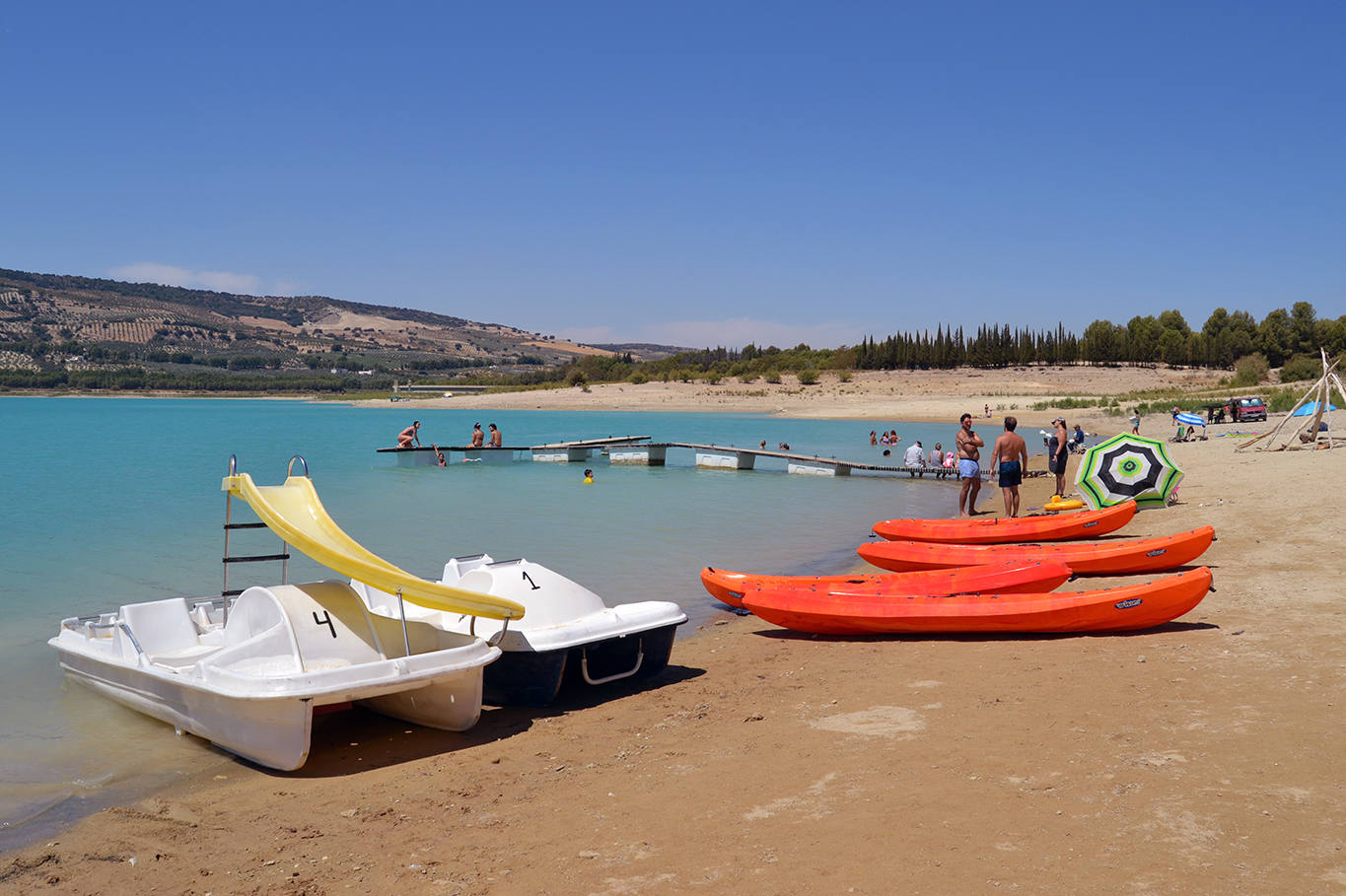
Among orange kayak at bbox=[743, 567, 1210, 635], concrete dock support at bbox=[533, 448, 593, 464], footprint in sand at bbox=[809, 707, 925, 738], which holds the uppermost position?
orange kayak at bbox=[743, 567, 1210, 635]

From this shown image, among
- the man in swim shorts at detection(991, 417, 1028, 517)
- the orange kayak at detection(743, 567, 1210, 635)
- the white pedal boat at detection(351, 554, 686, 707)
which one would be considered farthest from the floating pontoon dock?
the white pedal boat at detection(351, 554, 686, 707)

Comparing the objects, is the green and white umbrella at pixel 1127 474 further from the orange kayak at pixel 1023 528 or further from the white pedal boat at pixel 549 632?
the white pedal boat at pixel 549 632

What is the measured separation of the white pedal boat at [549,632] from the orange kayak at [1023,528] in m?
6.78

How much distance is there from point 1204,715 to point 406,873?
4921 millimetres

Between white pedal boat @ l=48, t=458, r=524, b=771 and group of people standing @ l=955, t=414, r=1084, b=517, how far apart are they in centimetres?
1117

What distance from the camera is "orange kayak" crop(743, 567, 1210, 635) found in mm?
8578

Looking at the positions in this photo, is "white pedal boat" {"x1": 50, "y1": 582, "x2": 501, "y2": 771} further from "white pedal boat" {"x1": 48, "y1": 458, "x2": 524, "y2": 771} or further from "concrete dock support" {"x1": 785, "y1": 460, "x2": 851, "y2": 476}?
"concrete dock support" {"x1": 785, "y1": 460, "x2": 851, "y2": 476}

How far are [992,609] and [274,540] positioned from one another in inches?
652

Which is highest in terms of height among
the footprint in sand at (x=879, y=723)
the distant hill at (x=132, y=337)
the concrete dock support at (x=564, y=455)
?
the distant hill at (x=132, y=337)

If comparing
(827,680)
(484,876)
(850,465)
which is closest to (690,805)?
(484,876)

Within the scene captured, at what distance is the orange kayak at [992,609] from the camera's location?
8578 mm

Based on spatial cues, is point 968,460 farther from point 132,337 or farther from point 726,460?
point 132,337

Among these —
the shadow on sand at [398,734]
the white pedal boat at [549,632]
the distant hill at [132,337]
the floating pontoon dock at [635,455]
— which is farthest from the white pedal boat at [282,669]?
the distant hill at [132,337]

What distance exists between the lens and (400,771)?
6719mm
